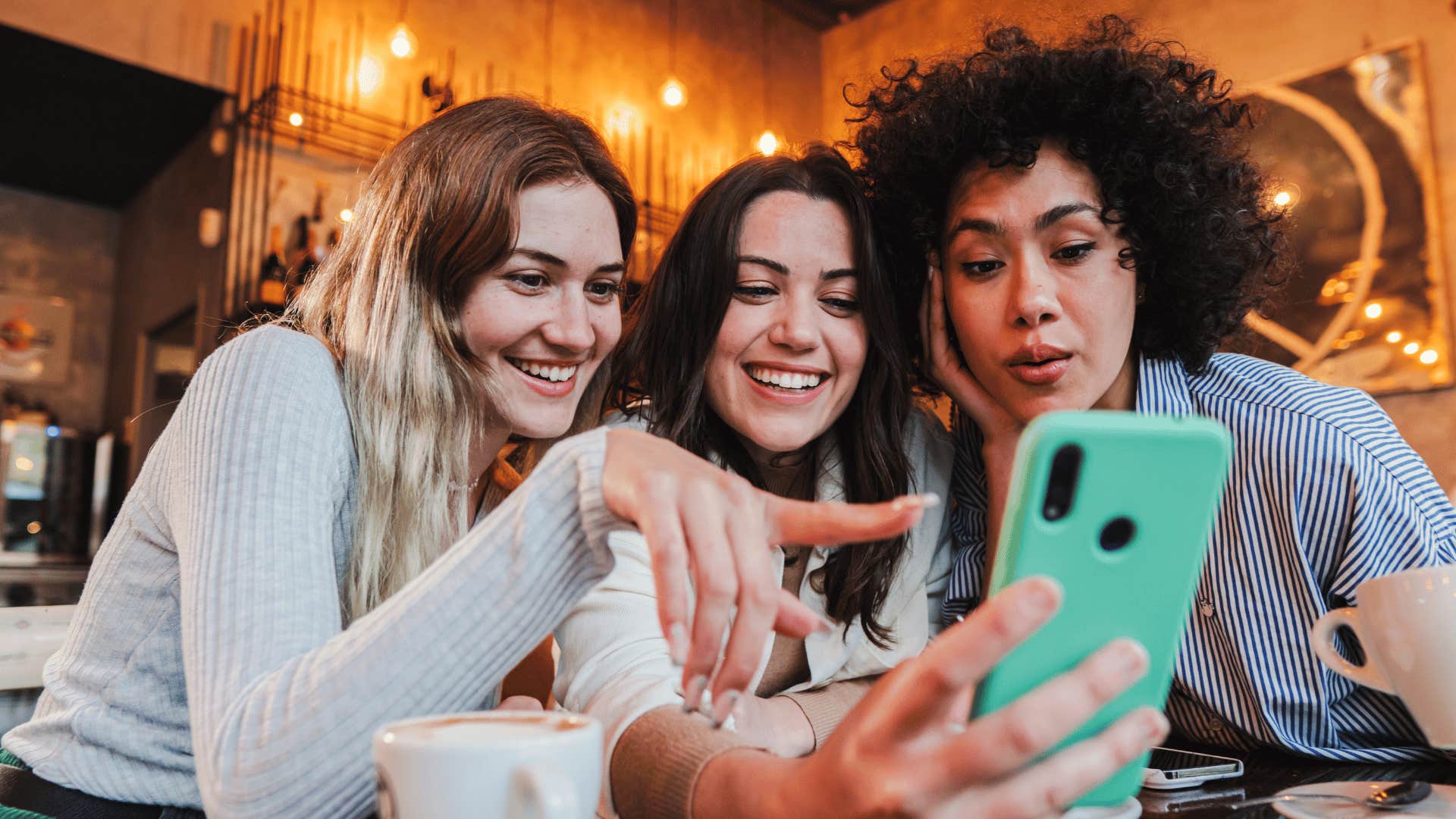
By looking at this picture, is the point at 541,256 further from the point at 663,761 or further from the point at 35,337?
the point at 35,337

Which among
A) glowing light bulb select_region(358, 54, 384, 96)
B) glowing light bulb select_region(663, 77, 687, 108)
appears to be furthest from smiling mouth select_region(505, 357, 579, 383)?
glowing light bulb select_region(663, 77, 687, 108)

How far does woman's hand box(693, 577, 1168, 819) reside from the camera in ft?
1.47

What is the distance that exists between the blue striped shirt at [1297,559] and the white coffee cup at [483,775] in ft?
3.19

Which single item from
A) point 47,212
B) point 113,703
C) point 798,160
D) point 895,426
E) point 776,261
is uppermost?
point 47,212

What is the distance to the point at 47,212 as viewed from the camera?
4.60m

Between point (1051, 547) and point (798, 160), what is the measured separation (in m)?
1.19

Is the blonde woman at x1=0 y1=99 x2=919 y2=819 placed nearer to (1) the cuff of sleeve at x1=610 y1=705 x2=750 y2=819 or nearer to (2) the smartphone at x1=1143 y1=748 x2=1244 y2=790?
(1) the cuff of sleeve at x1=610 y1=705 x2=750 y2=819

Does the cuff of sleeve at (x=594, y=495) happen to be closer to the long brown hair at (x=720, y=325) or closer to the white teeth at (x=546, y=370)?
the white teeth at (x=546, y=370)

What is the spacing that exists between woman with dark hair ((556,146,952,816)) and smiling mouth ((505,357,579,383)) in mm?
161

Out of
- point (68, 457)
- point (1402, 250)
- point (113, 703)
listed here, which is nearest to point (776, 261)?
point (113, 703)

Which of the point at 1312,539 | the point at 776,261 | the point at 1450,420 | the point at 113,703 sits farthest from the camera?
the point at 1450,420

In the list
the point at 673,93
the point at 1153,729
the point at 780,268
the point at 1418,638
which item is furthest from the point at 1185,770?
the point at 673,93

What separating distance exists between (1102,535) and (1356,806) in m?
0.42

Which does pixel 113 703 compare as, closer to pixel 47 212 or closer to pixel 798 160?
pixel 798 160
